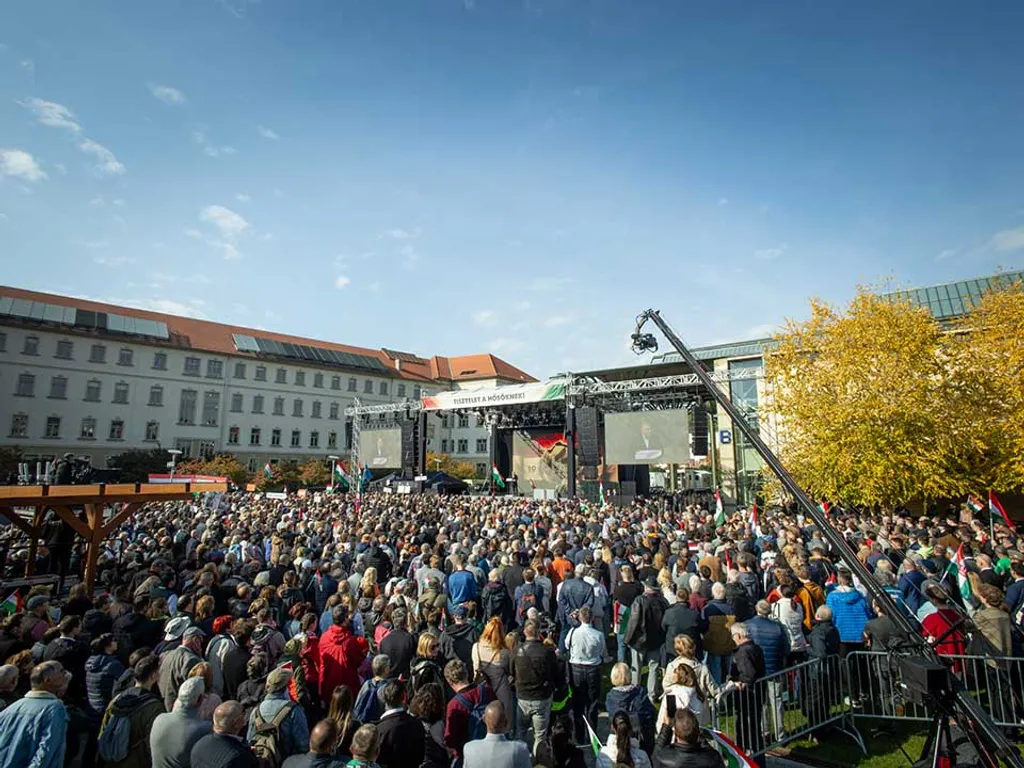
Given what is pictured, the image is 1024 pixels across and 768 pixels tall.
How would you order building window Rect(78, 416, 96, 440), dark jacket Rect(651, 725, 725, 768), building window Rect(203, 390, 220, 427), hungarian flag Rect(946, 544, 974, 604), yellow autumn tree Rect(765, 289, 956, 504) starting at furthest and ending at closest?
building window Rect(203, 390, 220, 427), building window Rect(78, 416, 96, 440), yellow autumn tree Rect(765, 289, 956, 504), hungarian flag Rect(946, 544, 974, 604), dark jacket Rect(651, 725, 725, 768)

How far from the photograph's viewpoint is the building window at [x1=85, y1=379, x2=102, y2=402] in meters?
42.1

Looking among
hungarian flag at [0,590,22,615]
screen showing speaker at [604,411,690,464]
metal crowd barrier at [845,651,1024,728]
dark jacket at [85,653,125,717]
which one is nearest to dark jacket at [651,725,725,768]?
metal crowd barrier at [845,651,1024,728]

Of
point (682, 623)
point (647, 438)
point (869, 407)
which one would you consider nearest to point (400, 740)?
point (682, 623)

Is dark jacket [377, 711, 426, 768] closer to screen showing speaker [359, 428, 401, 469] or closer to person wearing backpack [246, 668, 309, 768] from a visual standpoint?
person wearing backpack [246, 668, 309, 768]

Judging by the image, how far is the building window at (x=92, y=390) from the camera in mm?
42125

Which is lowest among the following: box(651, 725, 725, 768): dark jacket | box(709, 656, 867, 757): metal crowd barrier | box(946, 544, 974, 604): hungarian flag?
box(709, 656, 867, 757): metal crowd barrier

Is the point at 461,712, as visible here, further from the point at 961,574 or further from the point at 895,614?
the point at 961,574

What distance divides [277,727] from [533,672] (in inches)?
87.7

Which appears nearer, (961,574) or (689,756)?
(689,756)

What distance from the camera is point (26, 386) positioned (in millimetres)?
39969

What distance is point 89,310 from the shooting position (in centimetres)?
4478

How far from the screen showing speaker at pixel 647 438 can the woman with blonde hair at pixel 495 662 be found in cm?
2168

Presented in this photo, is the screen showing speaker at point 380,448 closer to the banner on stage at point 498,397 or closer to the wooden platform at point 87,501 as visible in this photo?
the banner on stage at point 498,397

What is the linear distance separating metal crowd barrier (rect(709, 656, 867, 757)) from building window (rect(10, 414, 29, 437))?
50046 mm
